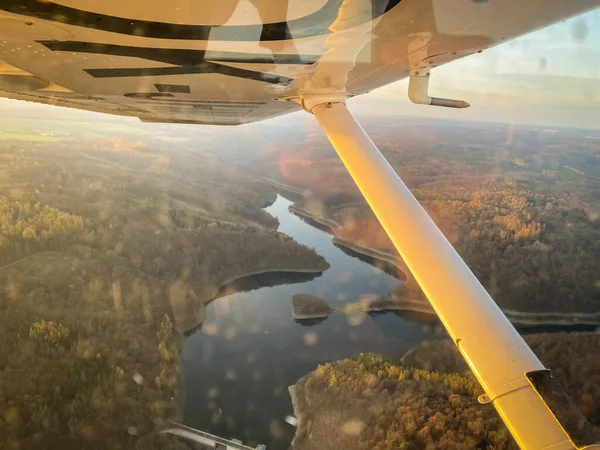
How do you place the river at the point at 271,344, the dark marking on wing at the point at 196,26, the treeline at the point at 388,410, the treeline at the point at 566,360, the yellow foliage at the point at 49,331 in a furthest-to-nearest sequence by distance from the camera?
the yellow foliage at the point at 49,331
the treeline at the point at 566,360
the river at the point at 271,344
the treeline at the point at 388,410
the dark marking on wing at the point at 196,26

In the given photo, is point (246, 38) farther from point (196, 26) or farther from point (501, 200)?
point (501, 200)

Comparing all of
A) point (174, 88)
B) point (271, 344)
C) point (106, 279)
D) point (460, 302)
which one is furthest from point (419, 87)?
point (106, 279)

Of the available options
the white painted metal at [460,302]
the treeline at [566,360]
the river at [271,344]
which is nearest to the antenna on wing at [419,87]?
the white painted metal at [460,302]

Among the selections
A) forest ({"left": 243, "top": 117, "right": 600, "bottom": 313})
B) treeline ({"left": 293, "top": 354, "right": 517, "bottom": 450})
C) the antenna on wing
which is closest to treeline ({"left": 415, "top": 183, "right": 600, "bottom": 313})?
forest ({"left": 243, "top": 117, "right": 600, "bottom": 313})

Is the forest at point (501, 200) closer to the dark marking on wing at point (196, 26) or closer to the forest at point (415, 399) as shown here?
the forest at point (415, 399)

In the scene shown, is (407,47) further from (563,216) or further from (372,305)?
(563,216)

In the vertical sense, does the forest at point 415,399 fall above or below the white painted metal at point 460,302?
below

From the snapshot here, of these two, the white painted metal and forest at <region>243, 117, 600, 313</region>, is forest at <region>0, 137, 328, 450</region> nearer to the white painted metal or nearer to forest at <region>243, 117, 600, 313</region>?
forest at <region>243, 117, 600, 313</region>
